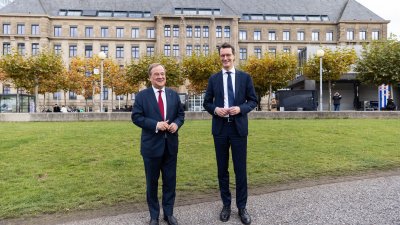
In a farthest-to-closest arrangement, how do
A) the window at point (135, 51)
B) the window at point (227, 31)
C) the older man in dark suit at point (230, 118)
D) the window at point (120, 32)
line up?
the window at point (135, 51) → the window at point (120, 32) → the window at point (227, 31) → the older man in dark suit at point (230, 118)

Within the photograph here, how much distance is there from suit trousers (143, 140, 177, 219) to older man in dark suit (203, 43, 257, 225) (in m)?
0.67

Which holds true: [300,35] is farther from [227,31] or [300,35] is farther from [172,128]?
[172,128]

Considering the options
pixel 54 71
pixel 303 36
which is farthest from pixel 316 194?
pixel 303 36

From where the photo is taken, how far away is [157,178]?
4477 millimetres

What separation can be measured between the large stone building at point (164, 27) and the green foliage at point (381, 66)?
33490mm

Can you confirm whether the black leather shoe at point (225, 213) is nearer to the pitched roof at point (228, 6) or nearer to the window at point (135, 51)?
the pitched roof at point (228, 6)

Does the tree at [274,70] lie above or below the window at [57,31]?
below

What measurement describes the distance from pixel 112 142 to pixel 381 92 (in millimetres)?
34425

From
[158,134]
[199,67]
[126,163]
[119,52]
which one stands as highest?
[119,52]

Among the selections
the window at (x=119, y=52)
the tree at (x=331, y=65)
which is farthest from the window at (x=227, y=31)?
the tree at (x=331, y=65)

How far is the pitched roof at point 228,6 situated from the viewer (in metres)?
66.3

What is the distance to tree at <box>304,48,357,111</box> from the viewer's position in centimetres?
3656

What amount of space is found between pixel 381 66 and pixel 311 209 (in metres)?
32.2

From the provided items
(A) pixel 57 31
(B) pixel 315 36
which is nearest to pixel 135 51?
(A) pixel 57 31
